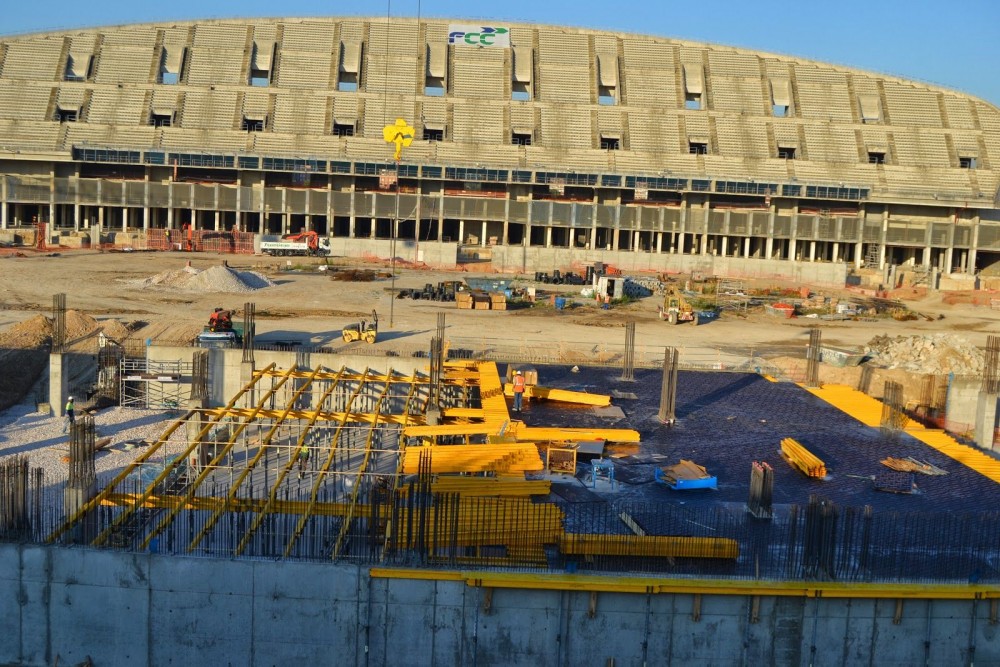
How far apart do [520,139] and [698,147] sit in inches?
486

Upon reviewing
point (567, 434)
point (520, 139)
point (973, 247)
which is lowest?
point (567, 434)

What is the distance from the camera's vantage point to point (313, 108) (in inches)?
2997

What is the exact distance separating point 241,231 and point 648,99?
3083cm

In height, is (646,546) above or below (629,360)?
below

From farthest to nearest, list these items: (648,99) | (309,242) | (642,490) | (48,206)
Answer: (648,99), (48,206), (309,242), (642,490)

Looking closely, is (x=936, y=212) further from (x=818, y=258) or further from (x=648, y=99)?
(x=648, y=99)

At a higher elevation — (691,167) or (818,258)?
(691,167)

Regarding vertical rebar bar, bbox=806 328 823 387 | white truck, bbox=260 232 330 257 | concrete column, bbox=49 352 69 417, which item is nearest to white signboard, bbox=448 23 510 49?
white truck, bbox=260 232 330 257

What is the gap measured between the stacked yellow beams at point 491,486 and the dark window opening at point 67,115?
2474 inches

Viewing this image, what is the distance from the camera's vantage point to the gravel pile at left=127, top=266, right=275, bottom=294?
161 feet

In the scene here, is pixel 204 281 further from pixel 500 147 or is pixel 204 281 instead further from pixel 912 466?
pixel 912 466

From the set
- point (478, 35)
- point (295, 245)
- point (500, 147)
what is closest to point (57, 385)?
point (295, 245)

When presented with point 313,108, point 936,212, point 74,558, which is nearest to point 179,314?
point 74,558

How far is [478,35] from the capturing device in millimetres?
84438
